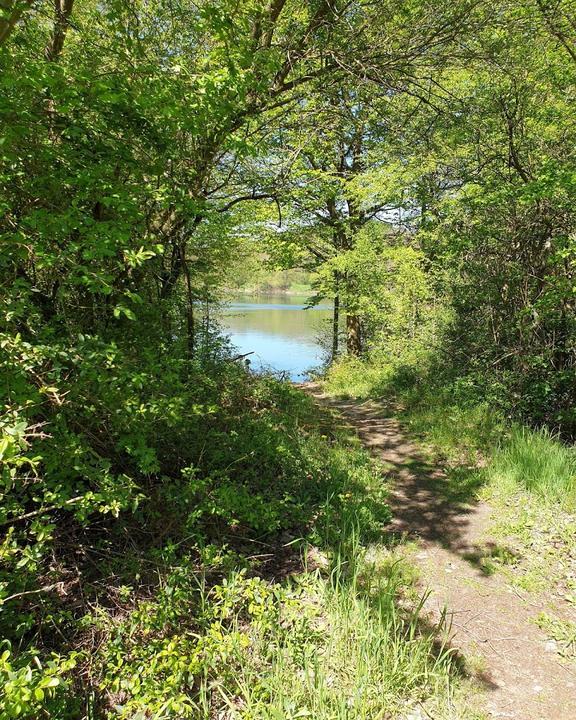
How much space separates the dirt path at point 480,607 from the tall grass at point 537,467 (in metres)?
0.56

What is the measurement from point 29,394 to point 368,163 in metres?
10.3

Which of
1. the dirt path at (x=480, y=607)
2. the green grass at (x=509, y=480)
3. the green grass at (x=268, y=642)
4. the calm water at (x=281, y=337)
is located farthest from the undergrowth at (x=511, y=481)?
the calm water at (x=281, y=337)

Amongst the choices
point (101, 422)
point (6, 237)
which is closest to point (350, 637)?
point (101, 422)

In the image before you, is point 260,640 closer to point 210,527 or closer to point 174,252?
point 210,527

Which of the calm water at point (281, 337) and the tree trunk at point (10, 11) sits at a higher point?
the tree trunk at point (10, 11)

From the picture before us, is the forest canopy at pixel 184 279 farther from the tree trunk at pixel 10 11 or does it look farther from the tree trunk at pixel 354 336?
the tree trunk at pixel 354 336

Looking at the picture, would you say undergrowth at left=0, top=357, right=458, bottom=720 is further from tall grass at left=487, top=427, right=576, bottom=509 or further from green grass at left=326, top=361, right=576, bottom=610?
tall grass at left=487, top=427, right=576, bottom=509


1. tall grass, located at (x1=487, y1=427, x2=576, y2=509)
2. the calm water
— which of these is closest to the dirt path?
tall grass, located at (x1=487, y1=427, x2=576, y2=509)

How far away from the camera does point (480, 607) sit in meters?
3.12

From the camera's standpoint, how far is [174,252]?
17.7 ft

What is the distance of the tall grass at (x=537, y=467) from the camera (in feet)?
13.9

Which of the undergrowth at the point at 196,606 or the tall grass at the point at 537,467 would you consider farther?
the tall grass at the point at 537,467

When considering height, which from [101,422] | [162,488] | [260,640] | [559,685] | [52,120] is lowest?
[559,685]

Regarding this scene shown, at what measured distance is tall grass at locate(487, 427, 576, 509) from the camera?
13.9 feet
